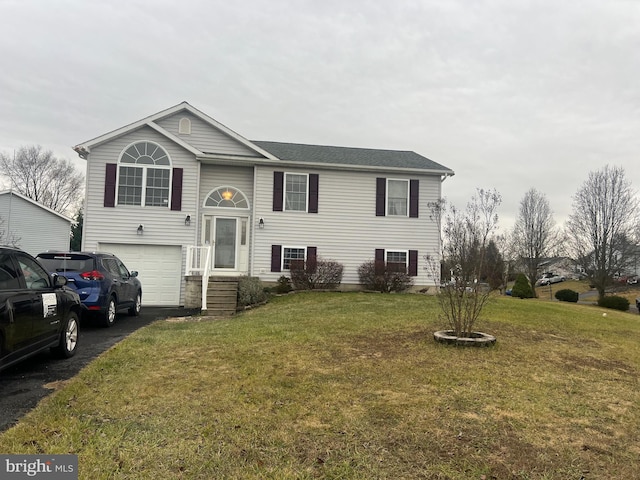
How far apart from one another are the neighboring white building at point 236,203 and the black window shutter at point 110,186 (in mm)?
36

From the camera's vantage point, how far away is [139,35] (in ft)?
43.1

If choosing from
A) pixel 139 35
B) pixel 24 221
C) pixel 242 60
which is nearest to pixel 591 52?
pixel 242 60

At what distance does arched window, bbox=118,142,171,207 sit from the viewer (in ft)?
49.6

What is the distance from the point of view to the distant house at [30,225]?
24.2 meters

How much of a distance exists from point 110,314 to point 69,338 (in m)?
3.26

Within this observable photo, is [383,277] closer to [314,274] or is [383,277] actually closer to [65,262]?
[314,274]

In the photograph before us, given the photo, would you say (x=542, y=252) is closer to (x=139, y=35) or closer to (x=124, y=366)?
(x=139, y=35)

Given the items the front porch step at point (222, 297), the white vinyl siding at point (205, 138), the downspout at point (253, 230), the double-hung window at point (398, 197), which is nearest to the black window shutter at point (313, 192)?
the downspout at point (253, 230)

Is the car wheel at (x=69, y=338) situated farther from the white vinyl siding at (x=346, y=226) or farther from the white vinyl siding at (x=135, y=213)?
the white vinyl siding at (x=346, y=226)

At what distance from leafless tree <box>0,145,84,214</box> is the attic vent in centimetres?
3015

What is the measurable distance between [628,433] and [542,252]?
41359 mm

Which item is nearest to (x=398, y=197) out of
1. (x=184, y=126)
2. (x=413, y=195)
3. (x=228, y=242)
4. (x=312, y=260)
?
(x=413, y=195)

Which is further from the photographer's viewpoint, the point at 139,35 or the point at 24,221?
the point at 24,221

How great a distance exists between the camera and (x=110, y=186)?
589 inches
